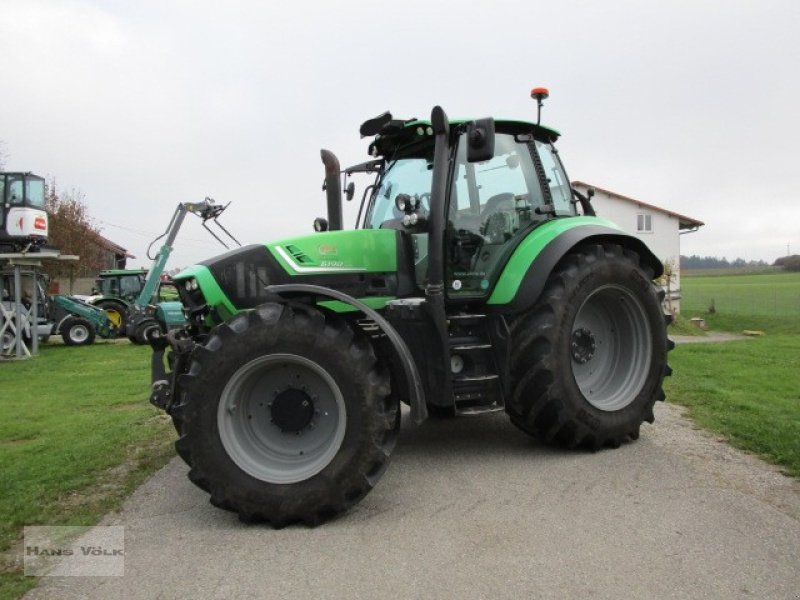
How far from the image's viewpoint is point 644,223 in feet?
112

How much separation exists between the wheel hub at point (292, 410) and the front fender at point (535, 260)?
163 cm

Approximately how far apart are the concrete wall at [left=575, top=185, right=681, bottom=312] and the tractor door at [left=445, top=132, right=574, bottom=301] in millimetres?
30295

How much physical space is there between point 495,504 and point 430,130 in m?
2.84

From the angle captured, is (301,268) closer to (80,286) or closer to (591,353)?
(591,353)

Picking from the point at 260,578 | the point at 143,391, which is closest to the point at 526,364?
the point at 260,578

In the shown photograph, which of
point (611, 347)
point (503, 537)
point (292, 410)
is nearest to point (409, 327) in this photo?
point (292, 410)

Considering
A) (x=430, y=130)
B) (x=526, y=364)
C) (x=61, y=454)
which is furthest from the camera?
(x=61, y=454)

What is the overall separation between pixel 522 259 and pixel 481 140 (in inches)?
39.9

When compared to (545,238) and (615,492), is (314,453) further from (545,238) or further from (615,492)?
(545,238)

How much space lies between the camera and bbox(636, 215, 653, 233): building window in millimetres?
34188

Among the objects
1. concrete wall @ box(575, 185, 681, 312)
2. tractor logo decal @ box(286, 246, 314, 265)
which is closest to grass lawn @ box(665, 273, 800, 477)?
tractor logo decal @ box(286, 246, 314, 265)

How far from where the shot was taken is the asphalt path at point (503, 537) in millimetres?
3023

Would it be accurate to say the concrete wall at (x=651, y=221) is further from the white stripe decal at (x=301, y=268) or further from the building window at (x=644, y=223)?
the white stripe decal at (x=301, y=268)

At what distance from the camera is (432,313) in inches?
177
